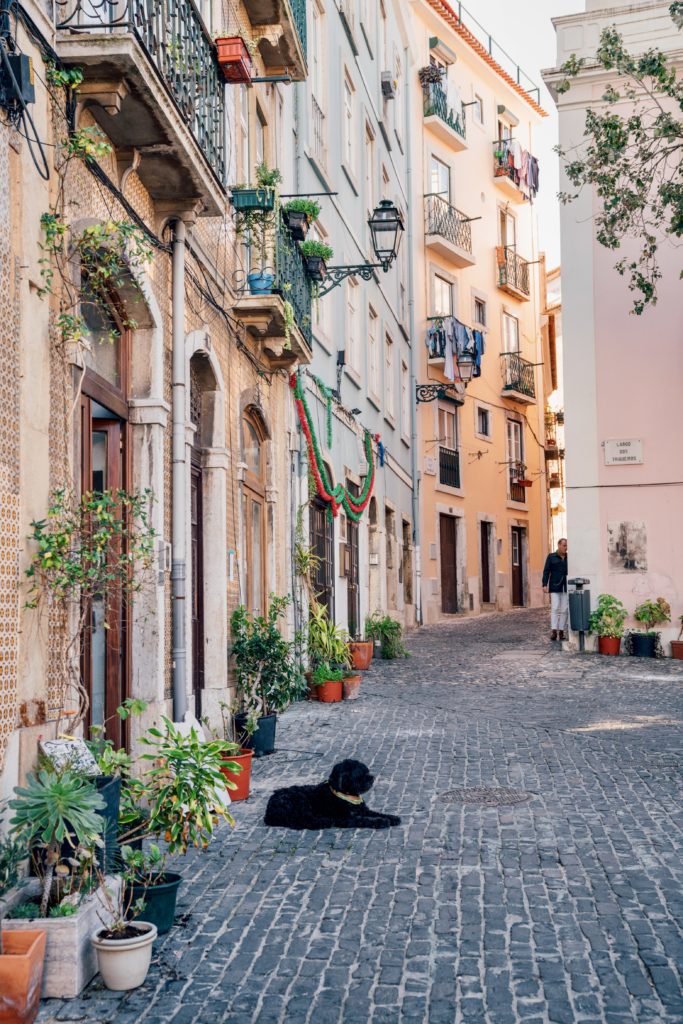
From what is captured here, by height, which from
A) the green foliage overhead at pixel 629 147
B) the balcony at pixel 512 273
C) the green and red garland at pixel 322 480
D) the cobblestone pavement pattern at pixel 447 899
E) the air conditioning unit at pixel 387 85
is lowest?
the cobblestone pavement pattern at pixel 447 899

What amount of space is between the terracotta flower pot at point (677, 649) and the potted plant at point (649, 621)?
10.5 inches

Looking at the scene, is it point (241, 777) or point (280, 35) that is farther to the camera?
point (280, 35)

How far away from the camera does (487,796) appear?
798cm

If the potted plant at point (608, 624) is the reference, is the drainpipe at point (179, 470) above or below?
above

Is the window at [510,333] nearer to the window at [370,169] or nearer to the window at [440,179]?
the window at [440,179]

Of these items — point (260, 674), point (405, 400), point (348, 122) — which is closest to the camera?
point (260, 674)

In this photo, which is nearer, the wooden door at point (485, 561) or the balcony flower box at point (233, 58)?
the balcony flower box at point (233, 58)

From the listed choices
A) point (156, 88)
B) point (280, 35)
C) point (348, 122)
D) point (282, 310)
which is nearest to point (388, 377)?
point (348, 122)

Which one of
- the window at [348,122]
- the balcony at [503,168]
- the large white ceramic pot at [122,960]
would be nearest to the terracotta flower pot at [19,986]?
the large white ceramic pot at [122,960]

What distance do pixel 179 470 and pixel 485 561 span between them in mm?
24472

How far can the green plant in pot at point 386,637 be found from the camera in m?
18.4

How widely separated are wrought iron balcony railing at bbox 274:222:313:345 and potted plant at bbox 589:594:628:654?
7260 mm

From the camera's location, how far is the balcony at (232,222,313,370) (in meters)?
11.9

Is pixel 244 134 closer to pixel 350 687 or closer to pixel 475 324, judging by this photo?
pixel 350 687
